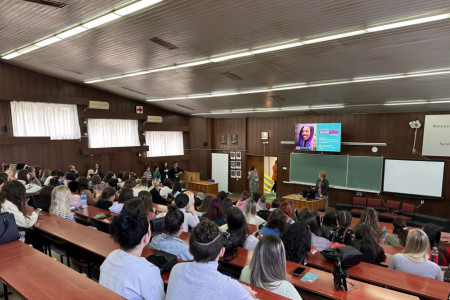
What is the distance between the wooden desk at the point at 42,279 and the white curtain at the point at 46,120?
8049 mm

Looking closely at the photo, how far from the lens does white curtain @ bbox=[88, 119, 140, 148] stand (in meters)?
10.4

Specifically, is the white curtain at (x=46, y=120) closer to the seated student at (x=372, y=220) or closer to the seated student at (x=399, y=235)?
the seated student at (x=372, y=220)

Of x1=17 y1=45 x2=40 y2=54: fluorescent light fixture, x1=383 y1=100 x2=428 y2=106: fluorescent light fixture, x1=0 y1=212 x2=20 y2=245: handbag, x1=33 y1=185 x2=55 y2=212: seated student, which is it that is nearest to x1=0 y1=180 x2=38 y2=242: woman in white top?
x1=0 y1=212 x2=20 y2=245: handbag

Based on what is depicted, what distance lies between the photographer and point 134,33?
15.8 feet

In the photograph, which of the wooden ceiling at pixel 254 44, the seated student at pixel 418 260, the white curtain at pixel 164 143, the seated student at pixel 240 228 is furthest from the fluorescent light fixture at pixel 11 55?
the seated student at pixel 418 260

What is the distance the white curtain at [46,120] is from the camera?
8641 mm

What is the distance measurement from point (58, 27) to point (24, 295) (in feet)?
16.3

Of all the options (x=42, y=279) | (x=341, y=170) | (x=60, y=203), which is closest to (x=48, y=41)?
(x=60, y=203)

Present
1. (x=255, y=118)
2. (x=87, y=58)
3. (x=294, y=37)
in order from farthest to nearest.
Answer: (x=255, y=118), (x=87, y=58), (x=294, y=37)

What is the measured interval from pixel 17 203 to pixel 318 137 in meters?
9.37

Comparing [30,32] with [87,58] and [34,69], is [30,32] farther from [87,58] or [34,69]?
[34,69]

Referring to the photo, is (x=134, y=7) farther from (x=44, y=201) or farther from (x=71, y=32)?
(x=44, y=201)

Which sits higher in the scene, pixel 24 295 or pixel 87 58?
pixel 87 58

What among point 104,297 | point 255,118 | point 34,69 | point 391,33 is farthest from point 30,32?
point 255,118
